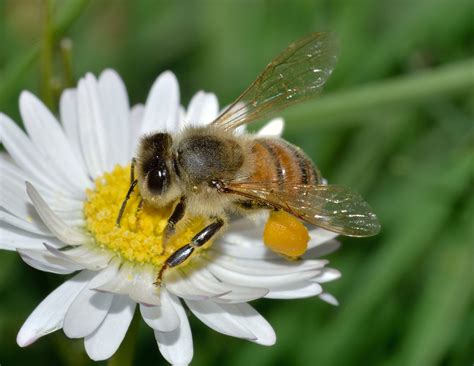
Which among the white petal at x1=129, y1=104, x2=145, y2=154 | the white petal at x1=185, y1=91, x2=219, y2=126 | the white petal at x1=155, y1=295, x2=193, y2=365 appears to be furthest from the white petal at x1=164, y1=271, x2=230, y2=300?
the white petal at x1=185, y1=91, x2=219, y2=126

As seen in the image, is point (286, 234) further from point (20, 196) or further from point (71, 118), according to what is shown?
point (71, 118)

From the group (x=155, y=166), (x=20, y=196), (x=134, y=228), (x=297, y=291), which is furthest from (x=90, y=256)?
(x=297, y=291)

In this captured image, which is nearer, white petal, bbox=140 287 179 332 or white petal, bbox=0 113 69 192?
white petal, bbox=140 287 179 332

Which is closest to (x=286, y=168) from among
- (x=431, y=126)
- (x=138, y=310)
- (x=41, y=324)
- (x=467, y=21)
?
(x=138, y=310)

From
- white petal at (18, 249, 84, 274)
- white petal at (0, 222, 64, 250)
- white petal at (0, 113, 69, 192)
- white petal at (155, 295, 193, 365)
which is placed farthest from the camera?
white petal at (0, 113, 69, 192)

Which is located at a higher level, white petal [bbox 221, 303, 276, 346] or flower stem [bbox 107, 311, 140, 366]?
white petal [bbox 221, 303, 276, 346]

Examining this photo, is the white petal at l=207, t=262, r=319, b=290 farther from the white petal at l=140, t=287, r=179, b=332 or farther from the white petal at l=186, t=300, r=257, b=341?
the white petal at l=140, t=287, r=179, b=332
